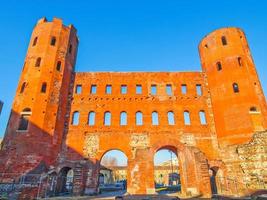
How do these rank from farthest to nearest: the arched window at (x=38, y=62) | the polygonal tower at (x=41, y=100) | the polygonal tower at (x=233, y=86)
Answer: the arched window at (x=38, y=62) < the polygonal tower at (x=233, y=86) < the polygonal tower at (x=41, y=100)

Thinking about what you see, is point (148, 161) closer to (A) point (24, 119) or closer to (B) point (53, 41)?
(A) point (24, 119)

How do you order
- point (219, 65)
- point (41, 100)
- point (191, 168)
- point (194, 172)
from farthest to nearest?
1. point (219, 65)
2. point (41, 100)
3. point (191, 168)
4. point (194, 172)

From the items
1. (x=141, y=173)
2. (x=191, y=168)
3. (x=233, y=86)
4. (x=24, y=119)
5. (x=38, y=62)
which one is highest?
(x=38, y=62)

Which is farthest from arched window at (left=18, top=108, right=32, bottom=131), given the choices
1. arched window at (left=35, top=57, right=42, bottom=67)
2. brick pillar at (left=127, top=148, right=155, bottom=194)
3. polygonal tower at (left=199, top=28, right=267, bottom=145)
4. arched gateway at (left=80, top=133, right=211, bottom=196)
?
polygonal tower at (left=199, top=28, right=267, bottom=145)

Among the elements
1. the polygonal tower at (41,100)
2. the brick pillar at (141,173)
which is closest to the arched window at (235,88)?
the brick pillar at (141,173)

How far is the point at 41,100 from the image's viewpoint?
55.8 ft

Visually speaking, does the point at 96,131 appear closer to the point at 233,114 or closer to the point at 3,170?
the point at 3,170

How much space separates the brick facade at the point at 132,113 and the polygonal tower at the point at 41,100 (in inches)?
3.0

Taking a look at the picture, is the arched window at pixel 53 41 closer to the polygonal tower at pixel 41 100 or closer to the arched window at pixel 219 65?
the polygonal tower at pixel 41 100

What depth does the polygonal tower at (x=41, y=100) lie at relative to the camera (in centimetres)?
1520

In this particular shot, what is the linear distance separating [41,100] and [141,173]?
410 inches

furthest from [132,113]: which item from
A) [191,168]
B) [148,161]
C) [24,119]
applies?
[24,119]

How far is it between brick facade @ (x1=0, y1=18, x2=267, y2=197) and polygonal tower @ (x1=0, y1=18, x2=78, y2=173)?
0.08 m

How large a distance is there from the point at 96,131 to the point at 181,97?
8906mm
